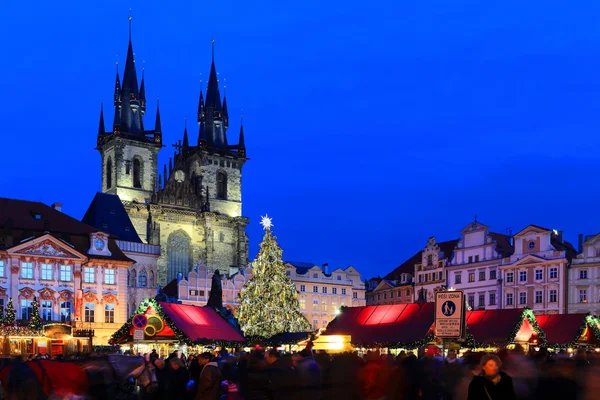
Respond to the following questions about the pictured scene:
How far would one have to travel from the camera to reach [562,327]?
113 feet

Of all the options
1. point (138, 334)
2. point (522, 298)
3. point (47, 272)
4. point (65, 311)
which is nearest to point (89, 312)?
point (65, 311)

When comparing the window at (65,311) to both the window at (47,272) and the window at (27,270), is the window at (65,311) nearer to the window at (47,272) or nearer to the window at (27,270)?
the window at (47,272)

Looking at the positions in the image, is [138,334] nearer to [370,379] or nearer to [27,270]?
[370,379]

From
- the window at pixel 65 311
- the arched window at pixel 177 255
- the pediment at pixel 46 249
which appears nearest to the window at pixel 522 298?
the pediment at pixel 46 249

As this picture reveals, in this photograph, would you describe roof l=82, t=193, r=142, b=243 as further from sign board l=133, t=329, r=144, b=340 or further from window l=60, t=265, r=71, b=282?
sign board l=133, t=329, r=144, b=340

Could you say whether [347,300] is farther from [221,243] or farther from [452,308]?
[452,308]

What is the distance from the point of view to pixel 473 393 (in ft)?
25.4

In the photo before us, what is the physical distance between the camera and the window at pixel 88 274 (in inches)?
2227

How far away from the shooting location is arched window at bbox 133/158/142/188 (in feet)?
277

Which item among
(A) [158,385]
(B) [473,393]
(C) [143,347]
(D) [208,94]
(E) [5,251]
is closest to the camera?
(B) [473,393]

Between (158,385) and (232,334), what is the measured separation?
1834 centimetres

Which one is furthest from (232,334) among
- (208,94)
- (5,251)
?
(208,94)

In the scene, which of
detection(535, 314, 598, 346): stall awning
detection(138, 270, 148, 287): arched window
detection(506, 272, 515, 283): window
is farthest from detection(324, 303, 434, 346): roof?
detection(138, 270, 148, 287): arched window

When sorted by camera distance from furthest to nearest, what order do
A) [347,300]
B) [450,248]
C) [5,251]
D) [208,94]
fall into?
[208,94] → [347,300] → [450,248] → [5,251]
